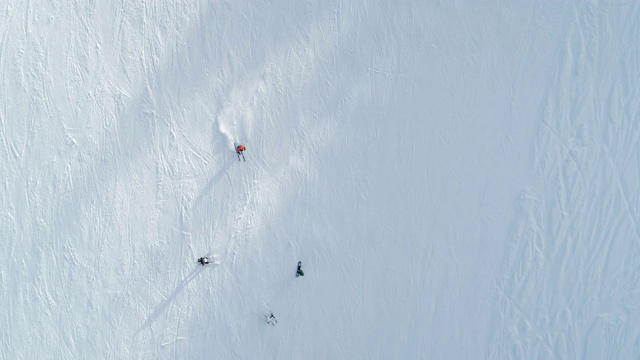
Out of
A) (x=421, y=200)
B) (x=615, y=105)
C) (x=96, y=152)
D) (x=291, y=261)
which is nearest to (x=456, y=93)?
(x=421, y=200)

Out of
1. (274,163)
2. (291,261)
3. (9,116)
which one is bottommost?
(291,261)

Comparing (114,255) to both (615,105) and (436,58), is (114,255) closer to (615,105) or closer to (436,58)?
(436,58)

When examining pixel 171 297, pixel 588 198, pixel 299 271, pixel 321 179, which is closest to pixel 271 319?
pixel 299 271

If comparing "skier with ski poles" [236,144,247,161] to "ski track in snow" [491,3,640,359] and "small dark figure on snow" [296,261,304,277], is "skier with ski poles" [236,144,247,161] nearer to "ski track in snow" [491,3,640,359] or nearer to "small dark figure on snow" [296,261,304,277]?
"small dark figure on snow" [296,261,304,277]

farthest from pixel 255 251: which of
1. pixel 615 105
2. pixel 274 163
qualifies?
pixel 615 105

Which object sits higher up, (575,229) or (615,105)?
(615,105)

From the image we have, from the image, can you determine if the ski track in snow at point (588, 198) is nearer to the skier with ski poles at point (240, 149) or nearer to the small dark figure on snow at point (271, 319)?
the small dark figure on snow at point (271, 319)

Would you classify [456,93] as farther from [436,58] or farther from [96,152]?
[96,152]
